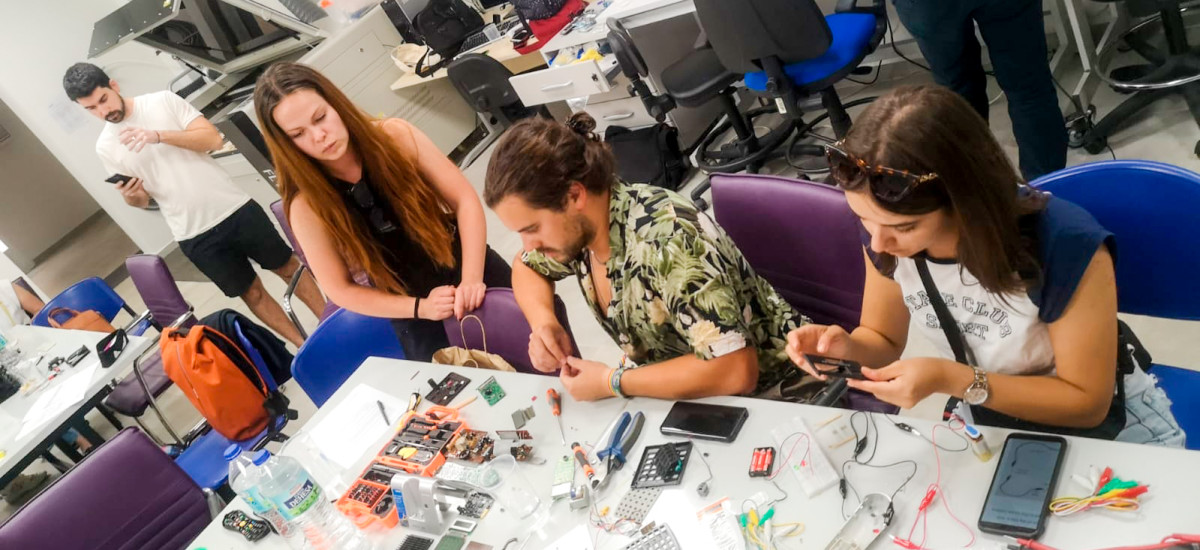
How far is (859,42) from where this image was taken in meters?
2.71

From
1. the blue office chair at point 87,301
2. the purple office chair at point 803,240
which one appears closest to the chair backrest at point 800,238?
the purple office chair at point 803,240

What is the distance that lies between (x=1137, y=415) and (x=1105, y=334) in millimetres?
263

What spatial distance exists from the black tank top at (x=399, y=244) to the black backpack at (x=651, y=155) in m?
1.47

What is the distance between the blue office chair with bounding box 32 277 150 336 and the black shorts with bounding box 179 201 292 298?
1.45 ft

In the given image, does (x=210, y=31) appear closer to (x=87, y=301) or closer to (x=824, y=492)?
(x=87, y=301)

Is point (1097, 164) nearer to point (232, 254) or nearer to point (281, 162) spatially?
point (281, 162)

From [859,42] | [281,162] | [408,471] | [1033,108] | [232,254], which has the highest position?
[281,162]

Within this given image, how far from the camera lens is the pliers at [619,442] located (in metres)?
1.44

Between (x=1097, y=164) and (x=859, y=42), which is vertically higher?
(x=1097, y=164)

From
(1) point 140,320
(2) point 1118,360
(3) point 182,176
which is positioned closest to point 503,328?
(2) point 1118,360

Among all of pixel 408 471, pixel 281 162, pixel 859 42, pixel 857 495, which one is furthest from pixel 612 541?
pixel 859 42

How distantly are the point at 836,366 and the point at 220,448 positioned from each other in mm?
2238

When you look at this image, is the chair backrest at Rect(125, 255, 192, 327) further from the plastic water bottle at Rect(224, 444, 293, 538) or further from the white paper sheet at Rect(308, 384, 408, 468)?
the plastic water bottle at Rect(224, 444, 293, 538)

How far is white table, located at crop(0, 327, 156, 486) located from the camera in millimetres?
2627
